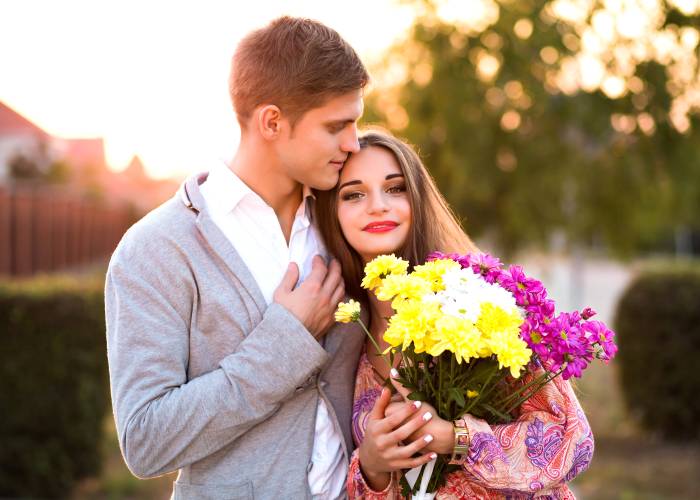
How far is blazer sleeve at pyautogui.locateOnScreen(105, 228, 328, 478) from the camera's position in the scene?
2.52 meters

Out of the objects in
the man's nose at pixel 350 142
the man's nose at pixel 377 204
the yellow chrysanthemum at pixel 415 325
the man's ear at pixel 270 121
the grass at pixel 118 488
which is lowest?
the grass at pixel 118 488

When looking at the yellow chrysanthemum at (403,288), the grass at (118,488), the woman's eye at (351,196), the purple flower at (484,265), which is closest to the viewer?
the yellow chrysanthemum at (403,288)

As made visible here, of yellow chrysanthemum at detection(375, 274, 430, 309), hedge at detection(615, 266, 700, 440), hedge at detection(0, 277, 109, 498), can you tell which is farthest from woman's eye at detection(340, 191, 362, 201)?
hedge at detection(615, 266, 700, 440)

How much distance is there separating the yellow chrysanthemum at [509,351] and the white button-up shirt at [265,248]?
2.64ft

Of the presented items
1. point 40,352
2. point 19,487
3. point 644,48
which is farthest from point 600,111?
point 19,487

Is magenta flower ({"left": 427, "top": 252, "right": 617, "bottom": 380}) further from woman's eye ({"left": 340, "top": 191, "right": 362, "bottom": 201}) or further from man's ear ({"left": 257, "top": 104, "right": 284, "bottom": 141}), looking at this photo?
man's ear ({"left": 257, "top": 104, "right": 284, "bottom": 141})

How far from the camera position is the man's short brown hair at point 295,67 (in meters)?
2.84

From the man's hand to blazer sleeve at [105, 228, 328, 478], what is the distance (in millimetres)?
48

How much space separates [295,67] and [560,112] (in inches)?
251

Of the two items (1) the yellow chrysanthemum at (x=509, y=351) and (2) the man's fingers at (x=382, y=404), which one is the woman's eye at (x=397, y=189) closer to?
(2) the man's fingers at (x=382, y=404)

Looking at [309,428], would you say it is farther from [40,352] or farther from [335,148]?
[40,352]

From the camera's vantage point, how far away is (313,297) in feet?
8.94

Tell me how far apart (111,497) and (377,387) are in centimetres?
441

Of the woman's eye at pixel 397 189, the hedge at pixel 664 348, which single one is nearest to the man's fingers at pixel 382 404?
the woman's eye at pixel 397 189
